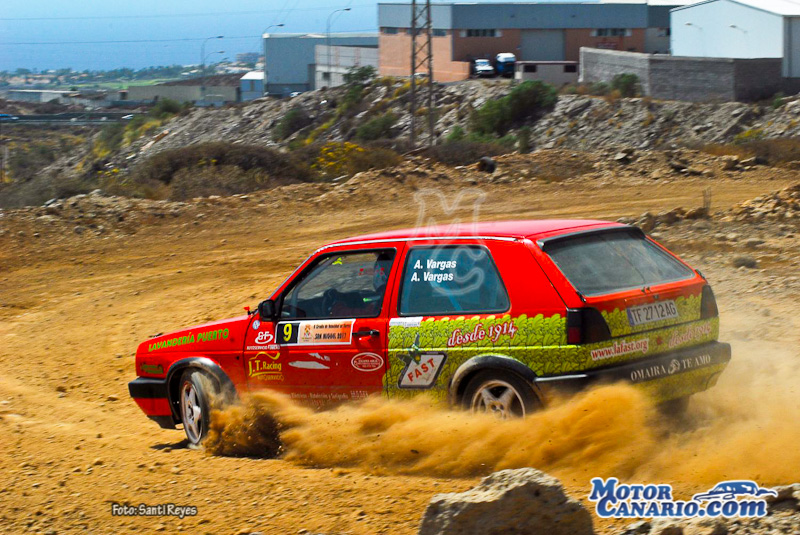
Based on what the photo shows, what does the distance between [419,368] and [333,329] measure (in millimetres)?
750

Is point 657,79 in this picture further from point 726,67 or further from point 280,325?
point 280,325

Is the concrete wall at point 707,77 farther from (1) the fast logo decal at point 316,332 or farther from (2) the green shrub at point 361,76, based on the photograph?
(1) the fast logo decal at point 316,332

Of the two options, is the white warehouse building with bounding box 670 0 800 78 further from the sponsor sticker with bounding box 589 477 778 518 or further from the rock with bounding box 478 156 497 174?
the sponsor sticker with bounding box 589 477 778 518

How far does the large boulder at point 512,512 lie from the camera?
386cm

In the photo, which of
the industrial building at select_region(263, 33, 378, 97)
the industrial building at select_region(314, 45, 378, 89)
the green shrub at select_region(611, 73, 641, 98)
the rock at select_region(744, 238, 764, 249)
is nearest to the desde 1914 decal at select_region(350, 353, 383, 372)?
the rock at select_region(744, 238, 764, 249)

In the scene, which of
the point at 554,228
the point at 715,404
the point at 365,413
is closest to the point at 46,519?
the point at 365,413

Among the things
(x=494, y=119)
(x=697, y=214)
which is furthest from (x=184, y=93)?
(x=697, y=214)

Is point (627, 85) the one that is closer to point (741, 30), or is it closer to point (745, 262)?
point (741, 30)

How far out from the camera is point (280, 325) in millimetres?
6688

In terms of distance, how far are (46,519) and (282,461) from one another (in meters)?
1.59

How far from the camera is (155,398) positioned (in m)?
7.39

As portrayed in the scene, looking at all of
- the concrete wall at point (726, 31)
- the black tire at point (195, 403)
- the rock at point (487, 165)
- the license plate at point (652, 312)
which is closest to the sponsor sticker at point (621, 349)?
the license plate at point (652, 312)

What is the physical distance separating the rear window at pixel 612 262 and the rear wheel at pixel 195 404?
9.48 ft

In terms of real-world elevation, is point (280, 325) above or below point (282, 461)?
above
